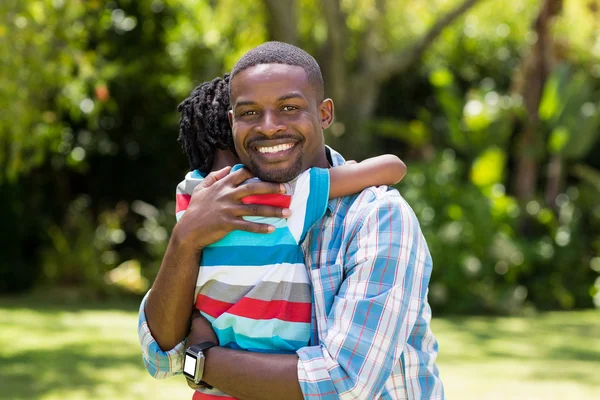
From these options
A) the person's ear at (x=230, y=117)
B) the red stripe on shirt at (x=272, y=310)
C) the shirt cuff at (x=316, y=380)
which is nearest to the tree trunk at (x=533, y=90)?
the person's ear at (x=230, y=117)

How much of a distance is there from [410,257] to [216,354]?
0.52m

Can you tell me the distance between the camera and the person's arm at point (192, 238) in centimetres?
211

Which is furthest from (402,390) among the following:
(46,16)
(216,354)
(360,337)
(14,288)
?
(14,288)

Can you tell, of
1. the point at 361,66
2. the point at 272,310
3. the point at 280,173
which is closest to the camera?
the point at 272,310

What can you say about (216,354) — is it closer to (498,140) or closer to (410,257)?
(410,257)

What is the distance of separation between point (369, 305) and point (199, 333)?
1.50 feet

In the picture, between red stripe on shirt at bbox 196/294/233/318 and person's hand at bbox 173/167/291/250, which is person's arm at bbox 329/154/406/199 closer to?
person's hand at bbox 173/167/291/250

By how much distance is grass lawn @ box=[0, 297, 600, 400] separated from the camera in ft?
22.6

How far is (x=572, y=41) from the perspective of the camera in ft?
47.0

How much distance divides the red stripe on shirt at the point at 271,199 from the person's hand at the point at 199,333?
32 centimetres

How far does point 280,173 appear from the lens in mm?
2158

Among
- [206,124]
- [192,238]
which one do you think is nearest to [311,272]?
[192,238]

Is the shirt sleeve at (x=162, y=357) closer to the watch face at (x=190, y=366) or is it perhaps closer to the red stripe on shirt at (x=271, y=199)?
the watch face at (x=190, y=366)

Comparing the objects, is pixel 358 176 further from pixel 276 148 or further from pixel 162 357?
pixel 162 357
